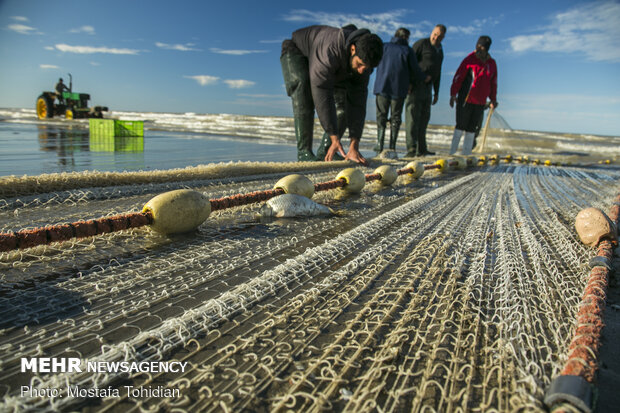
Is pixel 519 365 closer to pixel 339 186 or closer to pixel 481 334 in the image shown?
pixel 481 334

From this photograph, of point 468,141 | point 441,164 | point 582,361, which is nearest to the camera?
point 582,361

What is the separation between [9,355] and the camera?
741 millimetres

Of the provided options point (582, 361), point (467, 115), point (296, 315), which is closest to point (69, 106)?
point (467, 115)

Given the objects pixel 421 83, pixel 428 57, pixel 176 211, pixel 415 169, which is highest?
pixel 428 57

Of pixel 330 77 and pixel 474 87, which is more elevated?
pixel 474 87

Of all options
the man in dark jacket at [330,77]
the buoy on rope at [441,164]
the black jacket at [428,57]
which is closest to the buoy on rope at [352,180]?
the man in dark jacket at [330,77]

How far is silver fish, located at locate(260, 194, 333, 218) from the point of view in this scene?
78.2 inches

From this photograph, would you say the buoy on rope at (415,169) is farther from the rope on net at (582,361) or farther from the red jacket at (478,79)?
the red jacket at (478,79)

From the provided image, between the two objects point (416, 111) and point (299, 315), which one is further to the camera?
point (416, 111)

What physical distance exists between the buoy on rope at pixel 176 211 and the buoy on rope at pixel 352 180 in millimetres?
1361

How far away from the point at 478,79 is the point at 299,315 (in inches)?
287

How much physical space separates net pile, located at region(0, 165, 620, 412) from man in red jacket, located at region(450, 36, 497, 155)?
6071 mm

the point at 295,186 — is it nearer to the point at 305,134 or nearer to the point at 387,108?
the point at 305,134

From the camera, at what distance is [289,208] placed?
2000 millimetres
